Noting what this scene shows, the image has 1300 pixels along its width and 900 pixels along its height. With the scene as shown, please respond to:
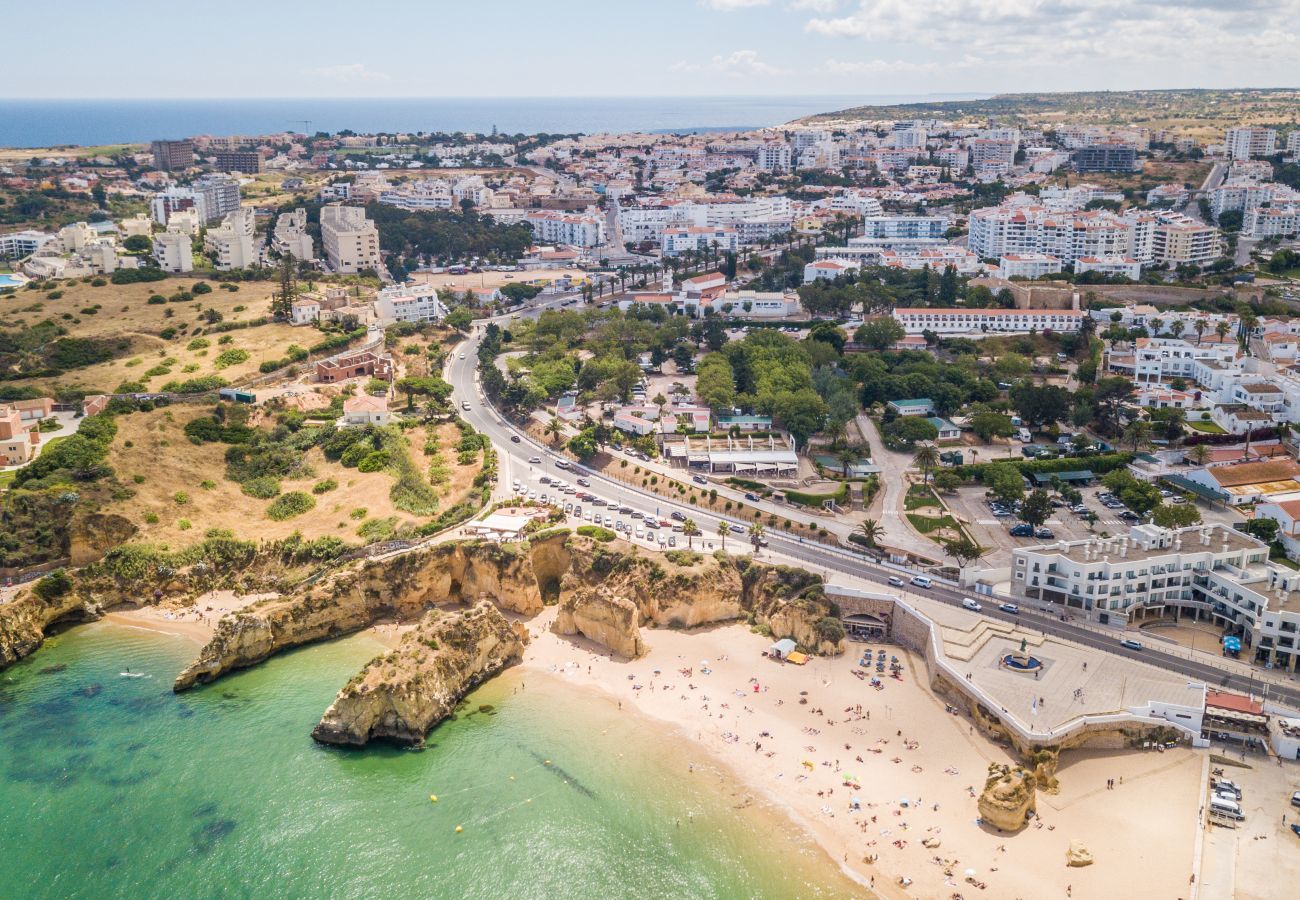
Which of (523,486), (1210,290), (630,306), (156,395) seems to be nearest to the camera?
(523,486)

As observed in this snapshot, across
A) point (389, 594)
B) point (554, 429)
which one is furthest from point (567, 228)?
point (389, 594)

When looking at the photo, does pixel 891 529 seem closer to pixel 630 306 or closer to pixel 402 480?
pixel 402 480

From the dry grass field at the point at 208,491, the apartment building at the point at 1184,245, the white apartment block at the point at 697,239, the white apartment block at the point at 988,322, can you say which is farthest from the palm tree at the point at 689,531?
the white apartment block at the point at 697,239

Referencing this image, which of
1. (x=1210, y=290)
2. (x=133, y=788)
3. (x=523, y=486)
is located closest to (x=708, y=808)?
(x=133, y=788)

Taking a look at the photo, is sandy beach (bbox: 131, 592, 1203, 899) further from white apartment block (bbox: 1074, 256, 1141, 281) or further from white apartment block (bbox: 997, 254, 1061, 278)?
white apartment block (bbox: 1074, 256, 1141, 281)

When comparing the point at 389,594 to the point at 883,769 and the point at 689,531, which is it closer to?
the point at 689,531

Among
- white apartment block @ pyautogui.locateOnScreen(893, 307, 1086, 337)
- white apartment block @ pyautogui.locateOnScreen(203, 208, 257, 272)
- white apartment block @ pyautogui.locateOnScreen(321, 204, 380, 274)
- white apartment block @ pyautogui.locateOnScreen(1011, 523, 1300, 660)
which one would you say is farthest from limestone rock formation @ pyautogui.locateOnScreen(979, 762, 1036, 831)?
white apartment block @ pyautogui.locateOnScreen(321, 204, 380, 274)

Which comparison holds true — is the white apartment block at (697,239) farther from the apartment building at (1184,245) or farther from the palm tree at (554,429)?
the palm tree at (554,429)
